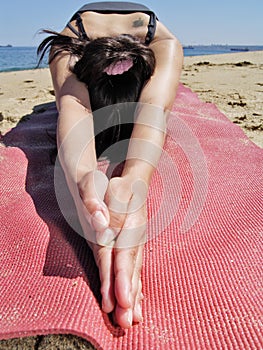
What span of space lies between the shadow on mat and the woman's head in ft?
1.02

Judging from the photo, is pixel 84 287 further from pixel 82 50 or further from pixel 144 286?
pixel 82 50

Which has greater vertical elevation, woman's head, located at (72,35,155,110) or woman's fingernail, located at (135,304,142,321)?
woman's head, located at (72,35,155,110)

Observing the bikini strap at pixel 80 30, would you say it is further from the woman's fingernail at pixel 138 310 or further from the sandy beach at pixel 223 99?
the woman's fingernail at pixel 138 310

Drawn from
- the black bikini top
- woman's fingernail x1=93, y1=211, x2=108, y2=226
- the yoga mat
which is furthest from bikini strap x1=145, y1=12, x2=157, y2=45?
woman's fingernail x1=93, y1=211, x2=108, y2=226

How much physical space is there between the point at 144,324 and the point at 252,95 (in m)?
2.70

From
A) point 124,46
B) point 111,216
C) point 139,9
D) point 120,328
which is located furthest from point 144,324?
point 139,9

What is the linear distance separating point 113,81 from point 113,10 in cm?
66

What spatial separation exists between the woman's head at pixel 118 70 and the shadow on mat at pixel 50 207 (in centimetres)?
31

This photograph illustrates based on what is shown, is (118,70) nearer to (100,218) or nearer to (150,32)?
(150,32)

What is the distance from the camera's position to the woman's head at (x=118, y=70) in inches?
53.2

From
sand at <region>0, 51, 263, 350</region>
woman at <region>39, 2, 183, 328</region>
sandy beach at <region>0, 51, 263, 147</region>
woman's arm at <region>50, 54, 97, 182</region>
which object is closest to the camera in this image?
sand at <region>0, 51, 263, 350</region>

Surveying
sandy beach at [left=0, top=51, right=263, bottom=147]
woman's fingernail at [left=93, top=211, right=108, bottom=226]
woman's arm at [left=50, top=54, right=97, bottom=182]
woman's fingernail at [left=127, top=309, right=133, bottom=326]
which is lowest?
sandy beach at [left=0, top=51, right=263, bottom=147]

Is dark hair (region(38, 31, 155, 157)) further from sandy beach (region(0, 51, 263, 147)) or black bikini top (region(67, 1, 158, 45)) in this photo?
sandy beach (region(0, 51, 263, 147))

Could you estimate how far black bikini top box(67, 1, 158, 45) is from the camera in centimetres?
170
